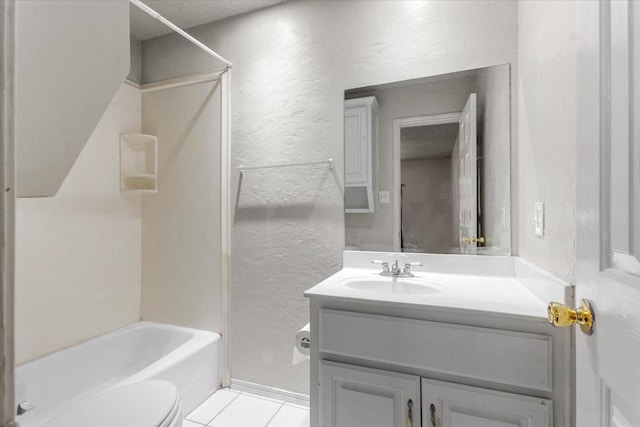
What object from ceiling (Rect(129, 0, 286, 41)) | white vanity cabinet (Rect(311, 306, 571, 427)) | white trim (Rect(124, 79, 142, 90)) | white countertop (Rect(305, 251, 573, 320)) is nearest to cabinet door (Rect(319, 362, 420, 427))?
white vanity cabinet (Rect(311, 306, 571, 427))

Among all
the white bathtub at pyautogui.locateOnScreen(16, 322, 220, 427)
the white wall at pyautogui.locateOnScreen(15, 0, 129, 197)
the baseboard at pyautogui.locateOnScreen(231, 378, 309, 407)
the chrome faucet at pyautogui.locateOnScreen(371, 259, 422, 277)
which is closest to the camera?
the white wall at pyautogui.locateOnScreen(15, 0, 129, 197)

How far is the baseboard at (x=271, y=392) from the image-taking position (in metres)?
1.90

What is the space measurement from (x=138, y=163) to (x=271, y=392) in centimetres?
184

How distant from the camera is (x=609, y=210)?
58 cm

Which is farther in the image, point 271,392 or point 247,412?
point 271,392

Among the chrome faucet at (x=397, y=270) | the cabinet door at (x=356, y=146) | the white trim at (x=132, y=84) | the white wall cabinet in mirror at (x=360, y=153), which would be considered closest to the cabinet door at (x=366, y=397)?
the chrome faucet at (x=397, y=270)

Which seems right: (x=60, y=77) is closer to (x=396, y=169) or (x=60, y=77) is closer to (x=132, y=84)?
(x=396, y=169)

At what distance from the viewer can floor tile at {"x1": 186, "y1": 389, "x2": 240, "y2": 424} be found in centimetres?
179

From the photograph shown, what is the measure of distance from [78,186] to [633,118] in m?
2.51

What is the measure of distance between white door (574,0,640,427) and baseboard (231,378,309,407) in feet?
4.98

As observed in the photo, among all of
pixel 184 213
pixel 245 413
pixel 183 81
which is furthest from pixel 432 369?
pixel 183 81

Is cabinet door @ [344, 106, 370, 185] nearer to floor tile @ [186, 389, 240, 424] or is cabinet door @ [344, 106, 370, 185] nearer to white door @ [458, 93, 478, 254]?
white door @ [458, 93, 478, 254]

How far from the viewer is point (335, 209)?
1.84 m

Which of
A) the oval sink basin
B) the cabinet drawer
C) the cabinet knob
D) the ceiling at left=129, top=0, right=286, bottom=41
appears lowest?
the cabinet knob
